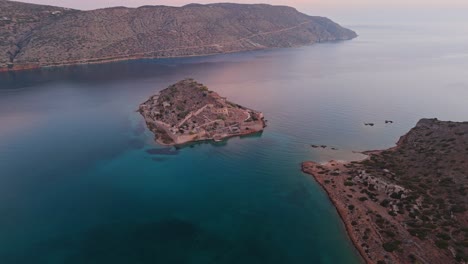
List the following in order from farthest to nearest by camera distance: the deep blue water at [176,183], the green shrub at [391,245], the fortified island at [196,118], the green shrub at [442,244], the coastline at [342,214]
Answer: the fortified island at [196,118], the deep blue water at [176,183], the coastline at [342,214], the green shrub at [391,245], the green shrub at [442,244]

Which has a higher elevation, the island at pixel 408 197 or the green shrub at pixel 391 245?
the island at pixel 408 197

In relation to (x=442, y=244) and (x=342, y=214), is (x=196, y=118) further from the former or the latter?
(x=442, y=244)

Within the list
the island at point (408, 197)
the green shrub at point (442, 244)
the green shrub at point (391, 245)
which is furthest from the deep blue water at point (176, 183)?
the green shrub at point (442, 244)

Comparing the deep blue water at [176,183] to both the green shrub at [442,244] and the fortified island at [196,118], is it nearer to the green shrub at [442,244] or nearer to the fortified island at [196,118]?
the fortified island at [196,118]

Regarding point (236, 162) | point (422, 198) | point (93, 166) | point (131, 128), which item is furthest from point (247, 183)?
point (131, 128)

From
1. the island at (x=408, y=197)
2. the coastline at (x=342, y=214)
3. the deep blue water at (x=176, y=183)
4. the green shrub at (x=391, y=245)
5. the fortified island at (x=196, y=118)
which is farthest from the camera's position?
the fortified island at (x=196, y=118)

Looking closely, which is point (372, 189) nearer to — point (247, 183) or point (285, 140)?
point (247, 183)
